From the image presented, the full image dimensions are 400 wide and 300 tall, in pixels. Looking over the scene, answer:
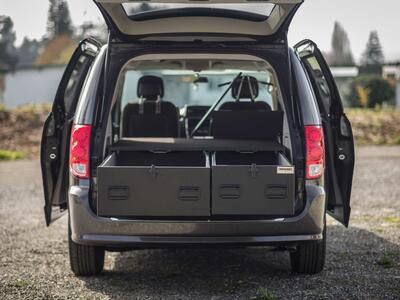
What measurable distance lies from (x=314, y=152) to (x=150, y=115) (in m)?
2.11

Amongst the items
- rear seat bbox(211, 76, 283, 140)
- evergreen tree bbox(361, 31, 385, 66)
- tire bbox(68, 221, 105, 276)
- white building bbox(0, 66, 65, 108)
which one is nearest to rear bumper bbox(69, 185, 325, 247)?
tire bbox(68, 221, 105, 276)

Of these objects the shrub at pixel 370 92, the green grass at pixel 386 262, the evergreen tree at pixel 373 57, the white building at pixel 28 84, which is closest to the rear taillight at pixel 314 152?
the green grass at pixel 386 262

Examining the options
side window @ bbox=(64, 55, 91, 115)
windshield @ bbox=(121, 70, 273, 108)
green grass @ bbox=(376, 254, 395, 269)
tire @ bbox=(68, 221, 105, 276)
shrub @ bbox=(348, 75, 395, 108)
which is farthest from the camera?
shrub @ bbox=(348, 75, 395, 108)

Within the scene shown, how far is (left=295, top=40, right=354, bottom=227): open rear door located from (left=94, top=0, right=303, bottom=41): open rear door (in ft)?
1.43

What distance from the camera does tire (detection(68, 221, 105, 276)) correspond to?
5.21 metres

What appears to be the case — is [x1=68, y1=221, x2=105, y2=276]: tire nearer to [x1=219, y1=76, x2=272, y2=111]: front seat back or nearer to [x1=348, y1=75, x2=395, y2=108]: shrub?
[x1=219, y1=76, x2=272, y2=111]: front seat back

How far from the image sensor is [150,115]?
261 inches

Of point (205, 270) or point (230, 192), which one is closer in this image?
point (230, 192)

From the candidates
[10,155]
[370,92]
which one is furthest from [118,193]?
[370,92]

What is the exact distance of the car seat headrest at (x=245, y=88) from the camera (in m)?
6.55

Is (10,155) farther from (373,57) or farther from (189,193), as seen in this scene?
(373,57)

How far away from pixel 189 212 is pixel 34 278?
1.37 meters

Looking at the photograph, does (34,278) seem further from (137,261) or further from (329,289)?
(329,289)

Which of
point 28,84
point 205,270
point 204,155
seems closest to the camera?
point 204,155
